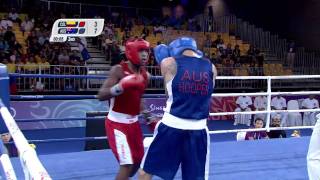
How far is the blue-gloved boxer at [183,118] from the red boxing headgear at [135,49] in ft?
0.52

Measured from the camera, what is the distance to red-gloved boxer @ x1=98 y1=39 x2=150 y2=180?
302 cm

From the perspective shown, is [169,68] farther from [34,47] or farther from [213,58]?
[213,58]

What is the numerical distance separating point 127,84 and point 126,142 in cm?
46

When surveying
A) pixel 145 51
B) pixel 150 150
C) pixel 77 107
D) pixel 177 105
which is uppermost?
pixel 145 51

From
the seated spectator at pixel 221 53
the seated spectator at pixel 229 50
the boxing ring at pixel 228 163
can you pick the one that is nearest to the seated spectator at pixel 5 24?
the seated spectator at pixel 221 53

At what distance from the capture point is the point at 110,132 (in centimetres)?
316

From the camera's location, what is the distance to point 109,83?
3016mm

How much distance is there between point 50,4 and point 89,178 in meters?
12.1

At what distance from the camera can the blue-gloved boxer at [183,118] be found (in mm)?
2854

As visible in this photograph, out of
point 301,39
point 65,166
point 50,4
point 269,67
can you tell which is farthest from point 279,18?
point 65,166

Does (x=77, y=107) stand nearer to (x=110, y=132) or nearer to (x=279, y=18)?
(x=110, y=132)

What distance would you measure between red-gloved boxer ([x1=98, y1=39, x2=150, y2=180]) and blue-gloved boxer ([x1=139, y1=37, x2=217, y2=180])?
151 mm

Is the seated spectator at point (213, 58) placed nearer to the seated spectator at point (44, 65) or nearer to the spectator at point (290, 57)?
the spectator at point (290, 57)

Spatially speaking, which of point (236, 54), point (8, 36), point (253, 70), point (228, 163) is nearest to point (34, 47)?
point (8, 36)
